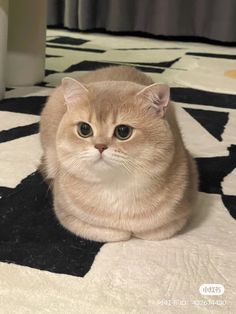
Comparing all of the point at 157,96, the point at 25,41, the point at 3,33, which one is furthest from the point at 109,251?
the point at 25,41

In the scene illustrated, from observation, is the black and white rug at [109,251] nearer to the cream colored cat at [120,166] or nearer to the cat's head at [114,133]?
the cream colored cat at [120,166]

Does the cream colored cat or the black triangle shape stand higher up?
the cream colored cat

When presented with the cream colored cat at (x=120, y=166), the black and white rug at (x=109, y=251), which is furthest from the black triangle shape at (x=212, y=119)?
the cream colored cat at (x=120, y=166)

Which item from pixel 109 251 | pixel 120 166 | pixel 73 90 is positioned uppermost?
pixel 73 90

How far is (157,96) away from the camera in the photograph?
98cm

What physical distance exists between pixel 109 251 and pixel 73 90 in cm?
34

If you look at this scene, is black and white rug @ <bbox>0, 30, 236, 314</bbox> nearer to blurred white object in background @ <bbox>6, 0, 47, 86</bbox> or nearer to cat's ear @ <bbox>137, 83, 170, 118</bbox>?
cat's ear @ <bbox>137, 83, 170, 118</bbox>

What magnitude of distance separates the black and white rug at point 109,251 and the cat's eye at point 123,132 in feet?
0.80

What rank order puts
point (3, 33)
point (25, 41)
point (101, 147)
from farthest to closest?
point (25, 41), point (3, 33), point (101, 147)

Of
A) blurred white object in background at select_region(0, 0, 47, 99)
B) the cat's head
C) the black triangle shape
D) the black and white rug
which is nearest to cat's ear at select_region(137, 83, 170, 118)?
the cat's head

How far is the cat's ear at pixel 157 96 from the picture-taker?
0.97 metres

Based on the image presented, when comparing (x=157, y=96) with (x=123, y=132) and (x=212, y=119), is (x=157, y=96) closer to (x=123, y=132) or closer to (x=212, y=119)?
(x=123, y=132)

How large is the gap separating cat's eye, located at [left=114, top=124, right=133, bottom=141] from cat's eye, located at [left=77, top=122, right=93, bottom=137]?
0.05 metres

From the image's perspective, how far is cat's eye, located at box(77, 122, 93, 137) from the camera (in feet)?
3.14
